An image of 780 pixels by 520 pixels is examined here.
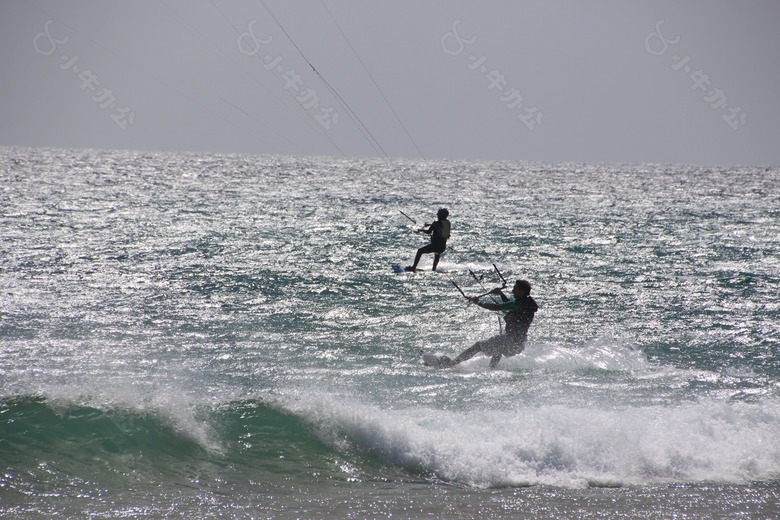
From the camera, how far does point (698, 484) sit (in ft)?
29.3

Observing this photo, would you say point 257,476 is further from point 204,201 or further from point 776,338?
point 204,201

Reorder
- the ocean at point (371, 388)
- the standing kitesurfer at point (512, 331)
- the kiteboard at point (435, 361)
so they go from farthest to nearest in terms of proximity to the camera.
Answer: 1. the kiteboard at point (435, 361)
2. the standing kitesurfer at point (512, 331)
3. the ocean at point (371, 388)

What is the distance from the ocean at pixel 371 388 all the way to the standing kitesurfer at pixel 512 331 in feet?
1.25

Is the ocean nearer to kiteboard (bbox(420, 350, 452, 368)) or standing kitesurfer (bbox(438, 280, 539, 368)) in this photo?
kiteboard (bbox(420, 350, 452, 368))

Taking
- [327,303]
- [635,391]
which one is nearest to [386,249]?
[327,303]

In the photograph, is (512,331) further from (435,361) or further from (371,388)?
(371,388)

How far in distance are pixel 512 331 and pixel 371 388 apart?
276cm

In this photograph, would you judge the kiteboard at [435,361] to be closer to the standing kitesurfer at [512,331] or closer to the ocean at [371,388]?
the standing kitesurfer at [512,331]

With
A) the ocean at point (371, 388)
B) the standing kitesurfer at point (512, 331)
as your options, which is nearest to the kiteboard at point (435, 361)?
the standing kitesurfer at point (512, 331)

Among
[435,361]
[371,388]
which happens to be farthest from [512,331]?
[371,388]

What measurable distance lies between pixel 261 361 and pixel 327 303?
534 centimetres

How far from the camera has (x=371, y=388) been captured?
12.0 meters

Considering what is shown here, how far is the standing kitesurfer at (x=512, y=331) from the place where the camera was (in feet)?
41.2

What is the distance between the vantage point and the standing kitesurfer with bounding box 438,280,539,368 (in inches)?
494
